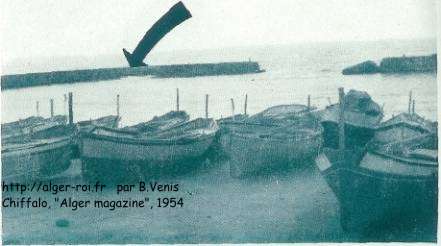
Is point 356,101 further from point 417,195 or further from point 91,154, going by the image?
point 91,154

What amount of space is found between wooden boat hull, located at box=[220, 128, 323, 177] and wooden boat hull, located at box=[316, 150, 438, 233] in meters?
1.72

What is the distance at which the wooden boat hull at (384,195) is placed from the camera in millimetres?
4949

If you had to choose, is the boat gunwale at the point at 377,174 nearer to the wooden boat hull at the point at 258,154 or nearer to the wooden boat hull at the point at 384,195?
the wooden boat hull at the point at 384,195

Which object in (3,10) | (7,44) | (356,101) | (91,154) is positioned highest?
(3,10)

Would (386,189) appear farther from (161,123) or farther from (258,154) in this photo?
(161,123)

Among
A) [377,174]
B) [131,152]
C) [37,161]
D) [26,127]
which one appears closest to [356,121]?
[377,174]

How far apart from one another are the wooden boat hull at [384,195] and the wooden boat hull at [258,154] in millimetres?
1717

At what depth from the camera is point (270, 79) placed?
21000mm

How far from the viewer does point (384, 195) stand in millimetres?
4977

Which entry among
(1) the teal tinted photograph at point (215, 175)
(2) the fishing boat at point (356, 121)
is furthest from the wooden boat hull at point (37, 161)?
(2) the fishing boat at point (356, 121)

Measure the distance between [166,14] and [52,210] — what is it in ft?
7.57

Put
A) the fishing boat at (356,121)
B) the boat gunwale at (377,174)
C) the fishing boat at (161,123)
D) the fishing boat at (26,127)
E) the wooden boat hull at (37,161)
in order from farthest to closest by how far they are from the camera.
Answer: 1. the fishing boat at (161,123)
2. the fishing boat at (356,121)
3. the fishing boat at (26,127)
4. the wooden boat hull at (37,161)
5. the boat gunwale at (377,174)

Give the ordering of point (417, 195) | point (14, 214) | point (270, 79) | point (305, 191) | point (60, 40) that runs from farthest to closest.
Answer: point (270, 79) < point (305, 191) < point (60, 40) < point (14, 214) < point (417, 195)

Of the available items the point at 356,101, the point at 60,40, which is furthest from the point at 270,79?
the point at 60,40
